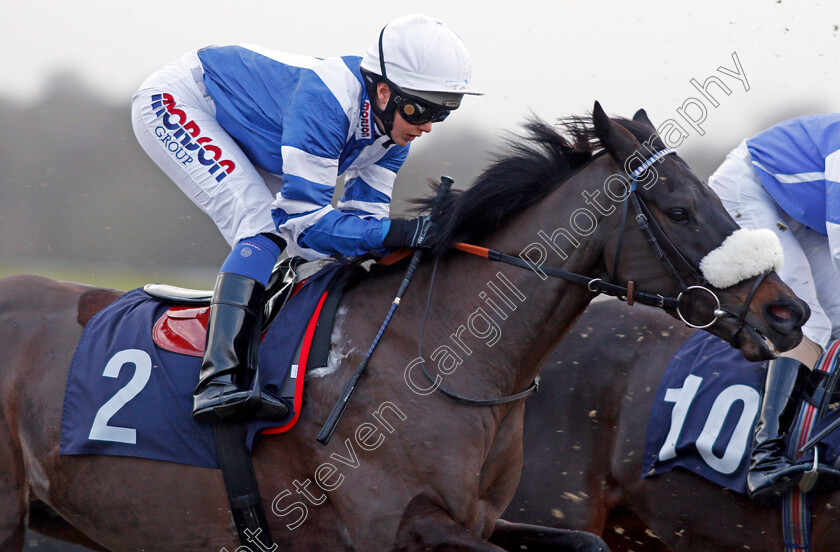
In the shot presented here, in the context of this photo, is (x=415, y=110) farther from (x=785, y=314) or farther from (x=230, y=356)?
(x=785, y=314)

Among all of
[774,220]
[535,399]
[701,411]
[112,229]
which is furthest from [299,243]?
[112,229]

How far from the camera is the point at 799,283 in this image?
320cm

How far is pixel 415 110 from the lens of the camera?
2.61 meters

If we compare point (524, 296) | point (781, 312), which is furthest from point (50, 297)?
point (781, 312)

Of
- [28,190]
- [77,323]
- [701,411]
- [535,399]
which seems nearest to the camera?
[77,323]

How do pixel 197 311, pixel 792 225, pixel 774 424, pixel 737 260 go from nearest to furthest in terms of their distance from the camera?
pixel 737 260 < pixel 197 311 < pixel 774 424 < pixel 792 225

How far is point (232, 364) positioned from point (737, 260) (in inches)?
57.1

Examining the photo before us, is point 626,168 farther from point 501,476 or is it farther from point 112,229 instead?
point 112,229

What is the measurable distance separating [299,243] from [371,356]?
1.38 feet

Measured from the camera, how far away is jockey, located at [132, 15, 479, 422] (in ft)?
8.11

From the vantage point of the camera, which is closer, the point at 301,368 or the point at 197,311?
the point at 301,368

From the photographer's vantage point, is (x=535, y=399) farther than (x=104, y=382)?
Yes

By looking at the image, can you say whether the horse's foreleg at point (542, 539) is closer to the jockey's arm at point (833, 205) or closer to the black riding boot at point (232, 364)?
the black riding boot at point (232, 364)

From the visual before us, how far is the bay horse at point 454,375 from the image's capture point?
7.69ft
